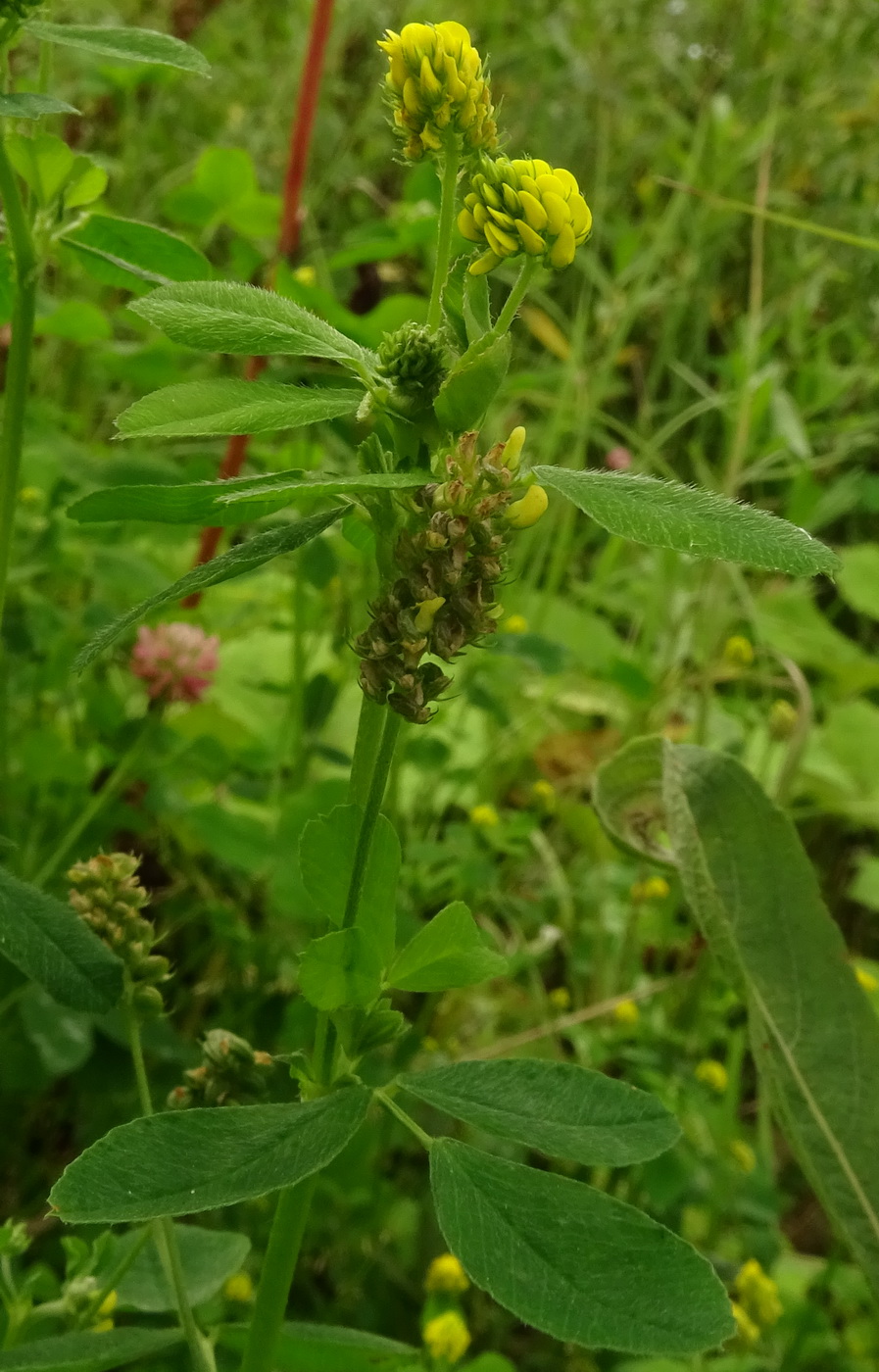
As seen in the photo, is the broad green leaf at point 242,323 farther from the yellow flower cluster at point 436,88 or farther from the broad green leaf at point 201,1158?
the broad green leaf at point 201,1158

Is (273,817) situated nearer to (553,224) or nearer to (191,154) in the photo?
(553,224)

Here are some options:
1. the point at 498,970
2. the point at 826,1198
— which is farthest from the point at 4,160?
the point at 826,1198

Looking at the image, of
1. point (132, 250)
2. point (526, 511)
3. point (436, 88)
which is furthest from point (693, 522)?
point (132, 250)

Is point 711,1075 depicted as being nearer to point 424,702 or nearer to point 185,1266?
point 185,1266

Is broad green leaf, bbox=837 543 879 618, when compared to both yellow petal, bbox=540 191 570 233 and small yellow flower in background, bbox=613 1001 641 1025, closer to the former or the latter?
small yellow flower in background, bbox=613 1001 641 1025

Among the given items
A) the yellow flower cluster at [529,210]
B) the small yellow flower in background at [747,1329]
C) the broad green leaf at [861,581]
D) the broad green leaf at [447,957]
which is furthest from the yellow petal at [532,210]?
the broad green leaf at [861,581]

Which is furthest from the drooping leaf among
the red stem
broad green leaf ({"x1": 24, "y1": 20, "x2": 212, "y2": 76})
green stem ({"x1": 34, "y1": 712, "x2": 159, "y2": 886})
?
the red stem
